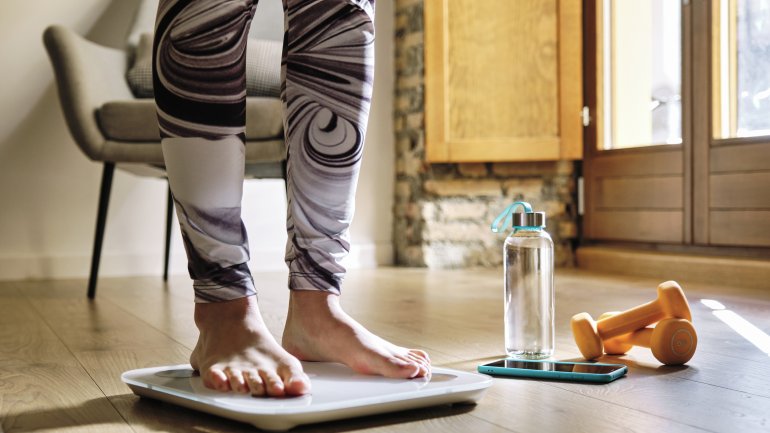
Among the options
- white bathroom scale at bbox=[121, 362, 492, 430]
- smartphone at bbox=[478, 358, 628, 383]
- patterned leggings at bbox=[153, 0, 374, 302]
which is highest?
patterned leggings at bbox=[153, 0, 374, 302]

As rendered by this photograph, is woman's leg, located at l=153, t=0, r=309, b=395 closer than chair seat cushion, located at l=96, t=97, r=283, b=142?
Yes

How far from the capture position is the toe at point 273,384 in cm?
85

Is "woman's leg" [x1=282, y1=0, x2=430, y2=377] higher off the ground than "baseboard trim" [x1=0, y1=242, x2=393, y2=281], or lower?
higher

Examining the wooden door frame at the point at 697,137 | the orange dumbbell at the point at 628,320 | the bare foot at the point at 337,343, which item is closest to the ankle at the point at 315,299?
the bare foot at the point at 337,343

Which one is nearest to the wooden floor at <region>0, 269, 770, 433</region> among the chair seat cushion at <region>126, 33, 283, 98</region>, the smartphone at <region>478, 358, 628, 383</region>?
the smartphone at <region>478, 358, 628, 383</region>

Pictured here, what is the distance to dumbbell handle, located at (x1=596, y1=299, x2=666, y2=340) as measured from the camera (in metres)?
1.21

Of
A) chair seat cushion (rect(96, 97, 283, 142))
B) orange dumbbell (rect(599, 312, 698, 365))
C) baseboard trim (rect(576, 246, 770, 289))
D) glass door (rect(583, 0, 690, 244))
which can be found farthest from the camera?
glass door (rect(583, 0, 690, 244))

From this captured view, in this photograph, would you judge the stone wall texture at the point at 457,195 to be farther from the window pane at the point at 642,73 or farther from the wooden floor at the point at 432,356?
the wooden floor at the point at 432,356

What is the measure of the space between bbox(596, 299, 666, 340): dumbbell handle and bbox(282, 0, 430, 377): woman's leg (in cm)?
37

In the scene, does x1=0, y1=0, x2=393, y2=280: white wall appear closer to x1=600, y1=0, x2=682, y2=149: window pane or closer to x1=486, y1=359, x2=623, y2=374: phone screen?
x1=600, y1=0, x2=682, y2=149: window pane

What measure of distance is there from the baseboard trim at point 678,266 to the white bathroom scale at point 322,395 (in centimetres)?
179

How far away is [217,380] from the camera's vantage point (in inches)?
34.7

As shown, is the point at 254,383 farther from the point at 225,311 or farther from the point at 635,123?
the point at 635,123

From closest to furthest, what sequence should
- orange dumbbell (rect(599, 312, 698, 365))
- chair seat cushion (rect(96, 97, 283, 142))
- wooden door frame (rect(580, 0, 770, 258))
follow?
orange dumbbell (rect(599, 312, 698, 365)) < chair seat cushion (rect(96, 97, 283, 142)) < wooden door frame (rect(580, 0, 770, 258))
